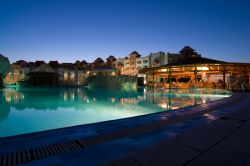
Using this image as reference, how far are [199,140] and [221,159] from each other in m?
0.65

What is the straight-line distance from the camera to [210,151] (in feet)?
6.53

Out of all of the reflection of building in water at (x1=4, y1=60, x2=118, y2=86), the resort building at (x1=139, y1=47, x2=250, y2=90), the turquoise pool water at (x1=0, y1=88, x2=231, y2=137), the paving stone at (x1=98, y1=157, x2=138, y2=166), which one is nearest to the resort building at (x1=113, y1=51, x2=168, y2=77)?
Answer: the resort building at (x1=139, y1=47, x2=250, y2=90)

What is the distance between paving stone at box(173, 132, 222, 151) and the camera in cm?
215

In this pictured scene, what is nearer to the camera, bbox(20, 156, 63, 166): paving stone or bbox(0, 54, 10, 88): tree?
bbox(20, 156, 63, 166): paving stone

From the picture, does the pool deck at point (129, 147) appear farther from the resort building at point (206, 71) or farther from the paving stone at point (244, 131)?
the resort building at point (206, 71)

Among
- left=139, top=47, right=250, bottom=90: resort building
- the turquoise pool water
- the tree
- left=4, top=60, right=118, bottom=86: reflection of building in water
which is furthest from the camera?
left=4, top=60, right=118, bottom=86: reflection of building in water

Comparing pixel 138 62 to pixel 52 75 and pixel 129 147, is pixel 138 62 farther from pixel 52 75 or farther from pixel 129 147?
pixel 129 147

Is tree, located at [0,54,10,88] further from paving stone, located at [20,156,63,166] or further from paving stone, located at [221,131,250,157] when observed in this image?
paving stone, located at [221,131,250,157]

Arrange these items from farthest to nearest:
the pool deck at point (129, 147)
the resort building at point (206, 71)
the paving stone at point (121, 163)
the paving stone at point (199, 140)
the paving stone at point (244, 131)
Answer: the resort building at point (206, 71), the paving stone at point (244, 131), the paving stone at point (199, 140), the pool deck at point (129, 147), the paving stone at point (121, 163)

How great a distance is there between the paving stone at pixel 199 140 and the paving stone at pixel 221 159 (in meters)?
0.18

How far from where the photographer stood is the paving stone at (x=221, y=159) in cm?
166

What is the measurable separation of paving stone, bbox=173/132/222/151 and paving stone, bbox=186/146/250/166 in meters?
0.18

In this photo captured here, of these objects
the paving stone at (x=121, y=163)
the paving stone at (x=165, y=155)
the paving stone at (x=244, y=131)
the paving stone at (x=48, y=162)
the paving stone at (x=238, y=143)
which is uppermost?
the paving stone at (x=121, y=163)

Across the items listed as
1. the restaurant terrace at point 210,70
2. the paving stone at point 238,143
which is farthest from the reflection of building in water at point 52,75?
the paving stone at point 238,143
